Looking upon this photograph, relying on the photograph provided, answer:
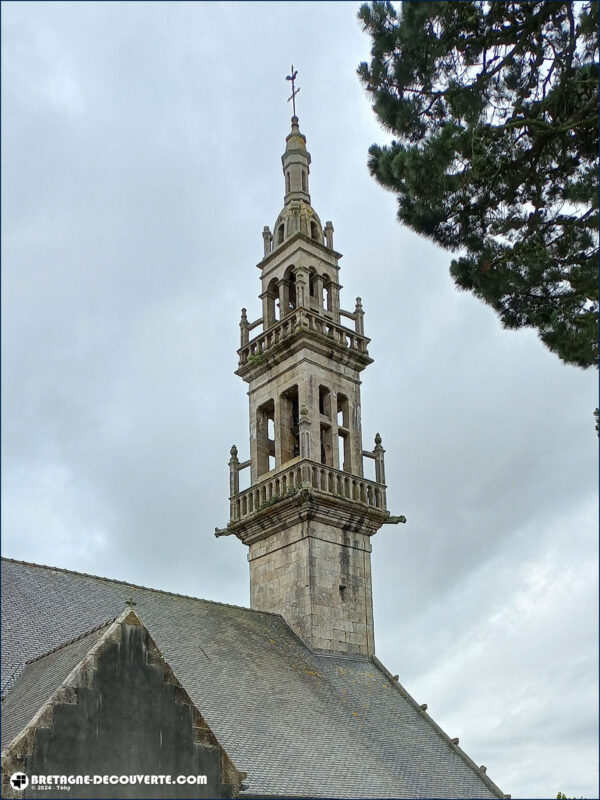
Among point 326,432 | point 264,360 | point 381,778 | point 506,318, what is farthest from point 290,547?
point 506,318

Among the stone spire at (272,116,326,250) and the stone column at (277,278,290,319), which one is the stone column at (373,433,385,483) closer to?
the stone column at (277,278,290,319)

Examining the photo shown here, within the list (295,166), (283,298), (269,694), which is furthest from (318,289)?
(269,694)

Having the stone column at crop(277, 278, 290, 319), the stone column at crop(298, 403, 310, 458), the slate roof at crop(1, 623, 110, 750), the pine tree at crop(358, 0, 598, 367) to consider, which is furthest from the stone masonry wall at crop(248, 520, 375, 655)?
the pine tree at crop(358, 0, 598, 367)

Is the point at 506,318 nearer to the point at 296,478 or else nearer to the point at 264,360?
the point at 296,478

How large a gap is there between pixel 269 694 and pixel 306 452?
7.95m

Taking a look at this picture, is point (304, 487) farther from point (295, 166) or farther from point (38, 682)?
point (295, 166)

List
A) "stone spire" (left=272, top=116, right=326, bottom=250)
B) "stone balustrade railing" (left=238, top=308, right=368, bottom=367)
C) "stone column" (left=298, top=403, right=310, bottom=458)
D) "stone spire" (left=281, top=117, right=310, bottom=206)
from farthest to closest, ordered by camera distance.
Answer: "stone spire" (left=281, top=117, right=310, bottom=206), "stone spire" (left=272, top=116, right=326, bottom=250), "stone balustrade railing" (left=238, top=308, right=368, bottom=367), "stone column" (left=298, top=403, right=310, bottom=458)

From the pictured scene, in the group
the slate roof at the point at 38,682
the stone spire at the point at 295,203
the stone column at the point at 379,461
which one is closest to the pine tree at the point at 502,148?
the slate roof at the point at 38,682

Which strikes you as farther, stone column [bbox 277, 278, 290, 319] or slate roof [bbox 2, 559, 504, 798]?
stone column [bbox 277, 278, 290, 319]

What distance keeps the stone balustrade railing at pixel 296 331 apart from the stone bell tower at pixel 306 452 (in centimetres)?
4

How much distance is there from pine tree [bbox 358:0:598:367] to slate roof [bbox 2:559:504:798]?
8.64 metres

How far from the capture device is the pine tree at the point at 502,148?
13383mm

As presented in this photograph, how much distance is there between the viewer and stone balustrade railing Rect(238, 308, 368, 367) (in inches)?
1078

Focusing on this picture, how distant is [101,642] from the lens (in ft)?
43.0
